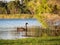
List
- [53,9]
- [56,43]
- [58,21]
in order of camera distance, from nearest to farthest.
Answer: [56,43], [58,21], [53,9]

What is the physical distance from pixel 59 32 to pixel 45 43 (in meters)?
7.49

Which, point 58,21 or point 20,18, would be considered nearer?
point 58,21

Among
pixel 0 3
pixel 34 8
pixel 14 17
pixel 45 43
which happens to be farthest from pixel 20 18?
pixel 45 43

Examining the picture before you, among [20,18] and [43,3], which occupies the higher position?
[43,3]

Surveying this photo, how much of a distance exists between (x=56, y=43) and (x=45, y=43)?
643 millimetres

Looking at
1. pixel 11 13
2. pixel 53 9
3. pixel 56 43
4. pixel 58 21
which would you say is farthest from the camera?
pixel 11 13

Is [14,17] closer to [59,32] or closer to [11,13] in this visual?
[11,13]

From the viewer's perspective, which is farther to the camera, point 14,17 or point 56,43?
point 14,17

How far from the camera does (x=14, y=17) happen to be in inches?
2105

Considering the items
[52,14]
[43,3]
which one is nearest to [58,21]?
[52,14]

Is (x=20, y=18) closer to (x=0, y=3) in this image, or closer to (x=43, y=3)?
(x=0, y=3)

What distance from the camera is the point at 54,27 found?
22000 millimetres

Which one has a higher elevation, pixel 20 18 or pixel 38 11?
pixel 38 11

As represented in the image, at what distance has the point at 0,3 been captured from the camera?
5278 cm
